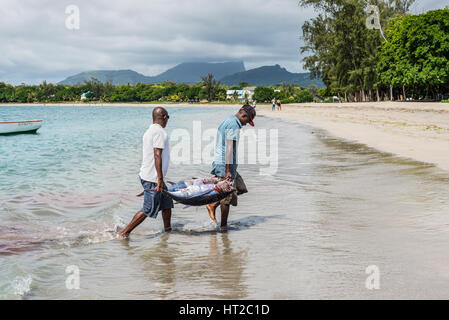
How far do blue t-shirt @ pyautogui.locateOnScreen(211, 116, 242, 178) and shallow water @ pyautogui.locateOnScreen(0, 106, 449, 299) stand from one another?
0.99 metres

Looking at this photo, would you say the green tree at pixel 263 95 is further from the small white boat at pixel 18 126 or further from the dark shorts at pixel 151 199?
the dark shorts at pixel 151 199

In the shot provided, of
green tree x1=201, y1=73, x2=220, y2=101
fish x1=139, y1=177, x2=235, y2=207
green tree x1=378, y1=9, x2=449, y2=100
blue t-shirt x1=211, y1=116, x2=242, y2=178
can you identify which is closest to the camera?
blue t-shirt x1=211, y1=116, x2=242, y2=178

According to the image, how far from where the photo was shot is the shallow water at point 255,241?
14.0 feet

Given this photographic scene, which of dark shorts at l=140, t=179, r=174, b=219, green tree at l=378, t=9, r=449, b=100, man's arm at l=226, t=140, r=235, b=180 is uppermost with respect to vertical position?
green tree at l=378, t=9, r=449, b=100

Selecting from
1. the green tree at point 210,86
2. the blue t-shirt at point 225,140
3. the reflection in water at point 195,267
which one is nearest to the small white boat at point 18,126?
the blue t-shirt at point 225,140

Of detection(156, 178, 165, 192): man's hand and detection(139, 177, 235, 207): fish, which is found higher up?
detection(156, 178, 165, 192): man's hand

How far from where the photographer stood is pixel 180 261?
17.0ft

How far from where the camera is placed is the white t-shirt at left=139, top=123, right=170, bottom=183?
5.60 meters

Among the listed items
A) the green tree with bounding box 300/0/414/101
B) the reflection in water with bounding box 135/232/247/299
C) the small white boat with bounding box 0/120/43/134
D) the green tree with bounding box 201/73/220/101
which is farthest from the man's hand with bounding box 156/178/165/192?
the green tree with bounding box 201/73/220/101

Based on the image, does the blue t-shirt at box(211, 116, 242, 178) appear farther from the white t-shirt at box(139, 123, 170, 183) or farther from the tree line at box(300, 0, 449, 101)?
the tree line at box(300, 0, 449, 101)

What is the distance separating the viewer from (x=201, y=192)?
6188 millimetres

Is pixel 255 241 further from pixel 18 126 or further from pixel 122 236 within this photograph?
pixel 18 126

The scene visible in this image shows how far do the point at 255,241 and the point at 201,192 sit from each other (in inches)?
41.9
